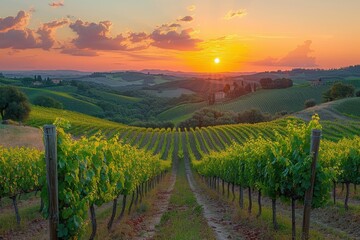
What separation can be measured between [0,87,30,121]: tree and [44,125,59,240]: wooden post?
78.6 metres

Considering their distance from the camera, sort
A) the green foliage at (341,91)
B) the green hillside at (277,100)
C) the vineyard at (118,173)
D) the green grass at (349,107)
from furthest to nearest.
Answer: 1. the green hillside at (277,100)
2. the green foliage at (341,91)
3. the green grass at (349,107)
4. the vineyard at (118,173)

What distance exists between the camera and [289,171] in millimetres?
11078

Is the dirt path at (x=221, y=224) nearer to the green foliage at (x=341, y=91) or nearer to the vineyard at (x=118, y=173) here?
the vineyard at (x=118, y=173)

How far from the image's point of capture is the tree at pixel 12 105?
261ft

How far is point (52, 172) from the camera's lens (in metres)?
7.55

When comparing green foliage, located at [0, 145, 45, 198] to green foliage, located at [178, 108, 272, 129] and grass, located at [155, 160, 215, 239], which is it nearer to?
grass, located at [155, 160, 215, 239]

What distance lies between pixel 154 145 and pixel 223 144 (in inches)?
544

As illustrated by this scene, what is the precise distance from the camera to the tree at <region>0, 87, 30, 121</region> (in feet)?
261

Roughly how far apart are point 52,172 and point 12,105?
261ft

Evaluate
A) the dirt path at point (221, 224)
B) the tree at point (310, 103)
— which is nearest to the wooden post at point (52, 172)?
the dirt path at point (221, 224)

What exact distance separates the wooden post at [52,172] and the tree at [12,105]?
78599 millimetres

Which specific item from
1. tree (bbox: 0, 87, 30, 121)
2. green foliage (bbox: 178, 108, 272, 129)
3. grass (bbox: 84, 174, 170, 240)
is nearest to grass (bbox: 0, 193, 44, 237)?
grass (bbox: 84, 174, 170, 240)

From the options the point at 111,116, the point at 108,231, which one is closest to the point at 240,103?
the point at 111,116

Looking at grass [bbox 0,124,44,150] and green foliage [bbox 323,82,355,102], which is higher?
green foliage [bbox 323,82,355,102]
